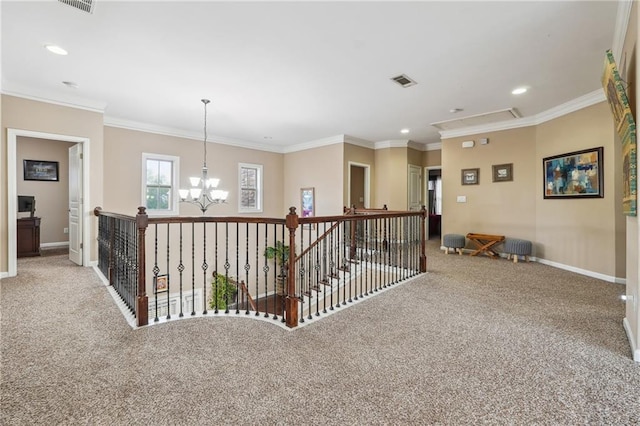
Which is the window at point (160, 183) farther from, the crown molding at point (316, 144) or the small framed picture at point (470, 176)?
the small framed picture at point (470, 176)

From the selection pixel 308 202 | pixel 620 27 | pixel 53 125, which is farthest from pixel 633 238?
pixel 53 125

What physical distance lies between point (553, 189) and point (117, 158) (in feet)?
27.2

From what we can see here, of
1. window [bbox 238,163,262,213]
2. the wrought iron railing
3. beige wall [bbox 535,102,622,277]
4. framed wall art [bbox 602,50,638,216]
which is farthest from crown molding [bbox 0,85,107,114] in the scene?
beige wall [bbox 535,102,622,277]

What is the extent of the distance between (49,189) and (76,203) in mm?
2432

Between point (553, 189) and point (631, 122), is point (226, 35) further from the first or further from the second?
point (553, 189)

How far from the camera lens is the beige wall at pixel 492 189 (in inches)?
217

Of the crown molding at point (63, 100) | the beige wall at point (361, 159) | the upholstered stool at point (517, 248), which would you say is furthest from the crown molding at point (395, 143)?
the crown molding at point (63, 100)

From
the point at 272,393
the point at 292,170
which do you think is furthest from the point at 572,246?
the point at 292,170

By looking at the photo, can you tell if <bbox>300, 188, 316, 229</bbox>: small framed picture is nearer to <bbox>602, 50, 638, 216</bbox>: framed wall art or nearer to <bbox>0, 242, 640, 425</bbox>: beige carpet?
<bbox>0, 242, 640, 425</bbox>: beige carpet

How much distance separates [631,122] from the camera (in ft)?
6.63

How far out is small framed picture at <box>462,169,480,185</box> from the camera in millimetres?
6160

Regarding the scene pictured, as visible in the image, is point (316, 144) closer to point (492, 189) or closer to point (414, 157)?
point (414, 157)

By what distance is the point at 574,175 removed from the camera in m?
4.64

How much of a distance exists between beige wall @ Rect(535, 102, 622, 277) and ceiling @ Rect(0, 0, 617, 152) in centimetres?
44
